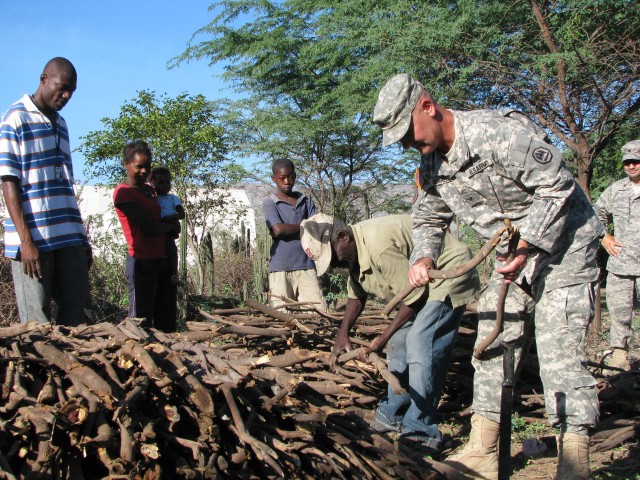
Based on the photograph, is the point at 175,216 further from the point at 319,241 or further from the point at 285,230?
the point at 319,241

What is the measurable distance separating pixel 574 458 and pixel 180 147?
1018cm

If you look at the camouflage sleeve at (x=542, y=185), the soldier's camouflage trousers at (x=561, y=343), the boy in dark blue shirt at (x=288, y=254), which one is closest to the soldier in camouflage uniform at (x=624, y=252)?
the boy in dark blue shirt at (x=288, y=254)

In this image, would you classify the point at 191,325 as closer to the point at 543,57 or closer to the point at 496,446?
the point at 496,446

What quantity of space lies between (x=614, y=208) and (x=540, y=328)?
4.16m

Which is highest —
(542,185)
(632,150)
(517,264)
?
(632,150)

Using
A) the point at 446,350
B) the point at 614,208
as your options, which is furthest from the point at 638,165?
the point at 446,350

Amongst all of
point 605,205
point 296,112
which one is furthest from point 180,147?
point 605,205

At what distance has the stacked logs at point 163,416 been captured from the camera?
8.44 feet

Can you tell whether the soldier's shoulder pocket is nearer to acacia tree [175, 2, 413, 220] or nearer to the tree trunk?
the tree trunk

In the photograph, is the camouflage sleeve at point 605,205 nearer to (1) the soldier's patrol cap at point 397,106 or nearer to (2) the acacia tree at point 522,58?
(2) the acacia tree at point 522,58

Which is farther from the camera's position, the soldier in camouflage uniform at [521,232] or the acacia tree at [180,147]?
the acacia tree at [180,147]

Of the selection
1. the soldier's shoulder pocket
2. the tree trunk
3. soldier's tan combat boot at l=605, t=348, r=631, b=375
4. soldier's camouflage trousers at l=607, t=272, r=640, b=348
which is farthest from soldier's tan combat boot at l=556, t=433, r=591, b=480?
the tree trunk

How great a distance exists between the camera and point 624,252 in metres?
7.04

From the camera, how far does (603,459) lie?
4219 mm
